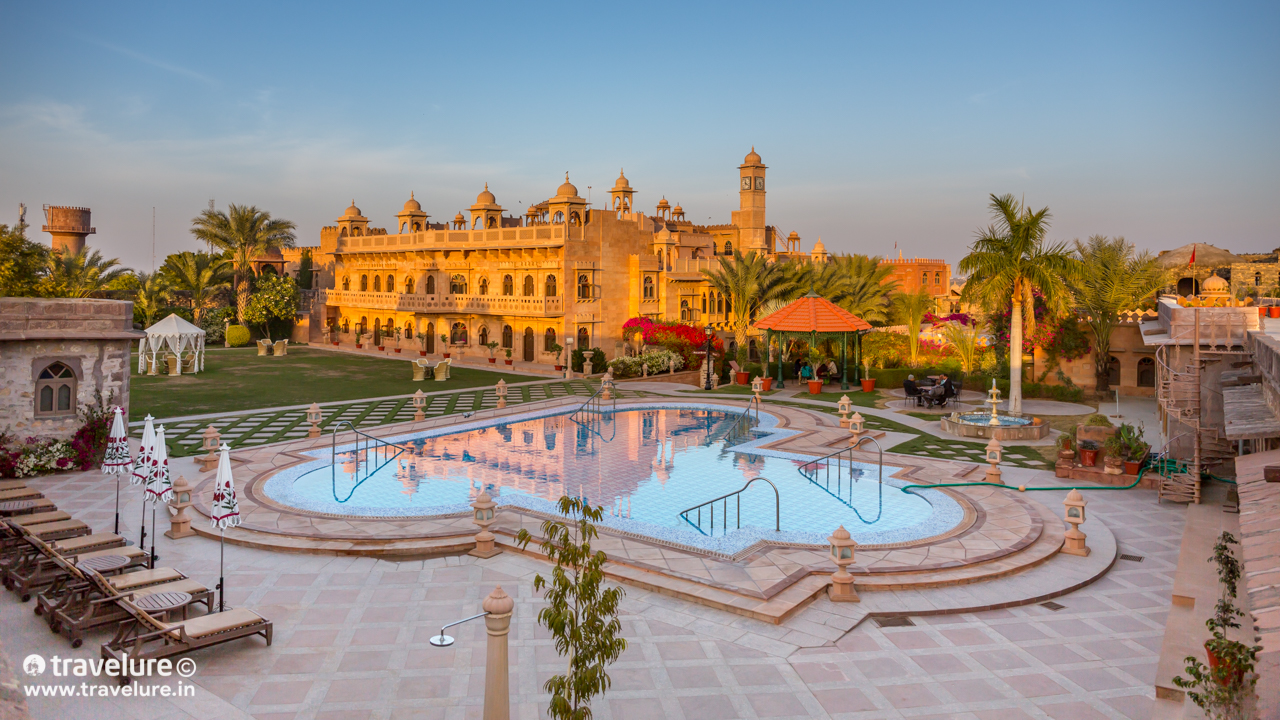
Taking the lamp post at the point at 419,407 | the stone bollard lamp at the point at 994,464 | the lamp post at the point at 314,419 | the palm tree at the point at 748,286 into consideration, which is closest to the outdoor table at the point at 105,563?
the lamp post at the point at 314,419

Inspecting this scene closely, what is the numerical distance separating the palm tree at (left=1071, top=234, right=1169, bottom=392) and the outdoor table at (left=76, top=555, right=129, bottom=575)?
2693 cm

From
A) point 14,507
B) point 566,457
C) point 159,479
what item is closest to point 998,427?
point 566,457

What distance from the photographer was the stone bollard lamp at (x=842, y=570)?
1002 centimetres

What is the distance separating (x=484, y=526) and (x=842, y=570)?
506 cm

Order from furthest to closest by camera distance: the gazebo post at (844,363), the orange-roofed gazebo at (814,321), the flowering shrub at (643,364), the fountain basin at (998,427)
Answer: the flowering shrub at (643,364) < the gazebo post at (844,363) < the orange-roofed gazebo at (814,321) < the fountain basin at (998,427)

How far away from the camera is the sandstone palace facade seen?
39.4 meters

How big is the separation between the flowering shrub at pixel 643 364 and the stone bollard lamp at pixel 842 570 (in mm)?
24180

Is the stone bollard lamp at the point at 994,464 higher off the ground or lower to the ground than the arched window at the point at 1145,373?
lower

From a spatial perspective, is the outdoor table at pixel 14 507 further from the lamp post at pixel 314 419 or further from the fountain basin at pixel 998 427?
the fountain basin at pixel 998 427

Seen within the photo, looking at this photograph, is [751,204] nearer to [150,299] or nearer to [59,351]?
[150,299]

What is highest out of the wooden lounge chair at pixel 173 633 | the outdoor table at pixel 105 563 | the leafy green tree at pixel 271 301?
the leafy green tree at pixel 271 301

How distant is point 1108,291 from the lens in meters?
26.9

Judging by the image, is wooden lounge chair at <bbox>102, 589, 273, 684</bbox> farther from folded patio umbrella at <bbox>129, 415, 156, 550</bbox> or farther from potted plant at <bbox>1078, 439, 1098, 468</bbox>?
potted plant at <bbox>1078, 439, 1098, 468</bbox>

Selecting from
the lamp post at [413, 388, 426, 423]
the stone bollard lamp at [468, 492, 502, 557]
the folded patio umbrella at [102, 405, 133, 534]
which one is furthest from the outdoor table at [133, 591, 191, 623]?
the lamp post at [413, 388, 426, 423]
